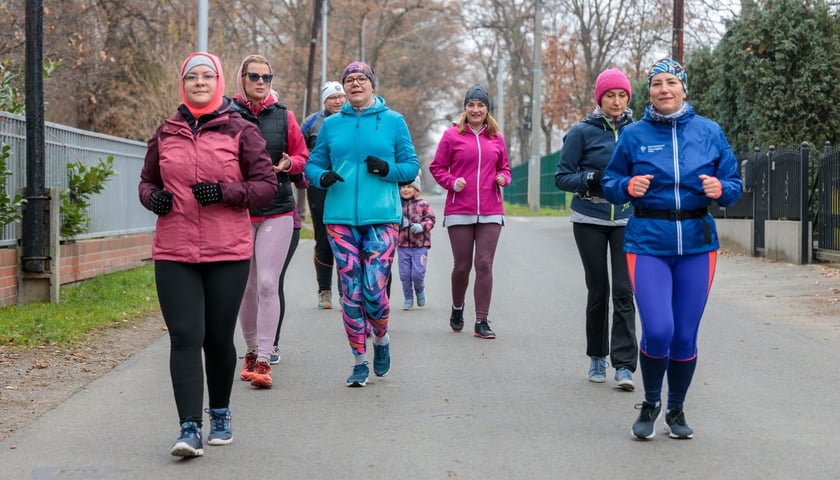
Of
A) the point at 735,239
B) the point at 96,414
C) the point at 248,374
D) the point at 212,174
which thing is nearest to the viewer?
the point at 212,174

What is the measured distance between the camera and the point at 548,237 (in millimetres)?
25562

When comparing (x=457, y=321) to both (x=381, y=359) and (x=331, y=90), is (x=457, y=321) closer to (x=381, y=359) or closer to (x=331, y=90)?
(x=331, y=90)

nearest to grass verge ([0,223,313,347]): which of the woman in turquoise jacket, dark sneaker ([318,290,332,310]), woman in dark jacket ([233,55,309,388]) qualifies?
dark sneaker ([318,290,332,310])

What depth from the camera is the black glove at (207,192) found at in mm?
5648

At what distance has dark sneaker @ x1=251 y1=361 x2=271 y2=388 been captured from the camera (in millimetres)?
7617

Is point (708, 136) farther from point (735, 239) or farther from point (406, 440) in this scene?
point (735, 239)

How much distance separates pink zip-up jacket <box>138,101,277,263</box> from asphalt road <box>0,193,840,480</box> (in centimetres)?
102

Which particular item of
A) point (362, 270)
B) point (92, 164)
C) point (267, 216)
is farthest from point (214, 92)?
point (92, 164)

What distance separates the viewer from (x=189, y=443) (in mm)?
5641

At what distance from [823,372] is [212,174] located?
15.4ft

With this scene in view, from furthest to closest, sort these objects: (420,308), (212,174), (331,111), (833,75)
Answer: (833,75), (420,308), (331,111), (212,174)

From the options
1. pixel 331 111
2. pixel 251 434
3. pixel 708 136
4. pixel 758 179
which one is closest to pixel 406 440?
pixel 251 434

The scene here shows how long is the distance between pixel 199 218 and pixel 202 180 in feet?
0.60

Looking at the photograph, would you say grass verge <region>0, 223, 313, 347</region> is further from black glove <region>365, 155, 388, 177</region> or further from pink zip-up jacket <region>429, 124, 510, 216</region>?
black glove <region>365, 155, 388, 177</region>
